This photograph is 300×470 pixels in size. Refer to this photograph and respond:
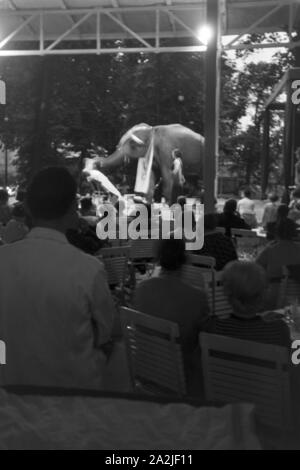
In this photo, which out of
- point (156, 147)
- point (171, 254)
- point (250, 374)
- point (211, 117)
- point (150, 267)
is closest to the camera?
point (250, 374)

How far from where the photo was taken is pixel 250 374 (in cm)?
251

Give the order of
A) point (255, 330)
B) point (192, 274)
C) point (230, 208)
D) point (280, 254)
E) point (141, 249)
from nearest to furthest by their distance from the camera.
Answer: point (255, 330) → point (192, 274) → point (280, 254) → point (141, 249) → point (230, 208)

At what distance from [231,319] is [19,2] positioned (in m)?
8.70

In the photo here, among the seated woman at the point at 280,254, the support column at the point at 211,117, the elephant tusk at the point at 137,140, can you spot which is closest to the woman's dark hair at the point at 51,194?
the seated woman at the point at 280,254

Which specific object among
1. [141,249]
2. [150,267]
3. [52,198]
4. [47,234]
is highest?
[52,198]

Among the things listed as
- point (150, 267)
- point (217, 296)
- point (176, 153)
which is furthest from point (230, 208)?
point (176, 153)

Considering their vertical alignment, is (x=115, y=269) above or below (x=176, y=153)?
below

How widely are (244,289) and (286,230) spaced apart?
239 centimetres

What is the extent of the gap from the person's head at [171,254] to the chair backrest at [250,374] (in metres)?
0.93

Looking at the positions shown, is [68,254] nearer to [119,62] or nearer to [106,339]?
[106,339]

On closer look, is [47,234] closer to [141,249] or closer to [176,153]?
[141,249]

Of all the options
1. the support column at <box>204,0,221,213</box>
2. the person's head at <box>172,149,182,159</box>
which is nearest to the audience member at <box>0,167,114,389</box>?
the support column at <box>204,0,221,213</box>

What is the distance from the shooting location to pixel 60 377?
81.5 inches

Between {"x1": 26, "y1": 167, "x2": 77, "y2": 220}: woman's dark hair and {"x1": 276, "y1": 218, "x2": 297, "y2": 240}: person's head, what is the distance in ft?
10.7
